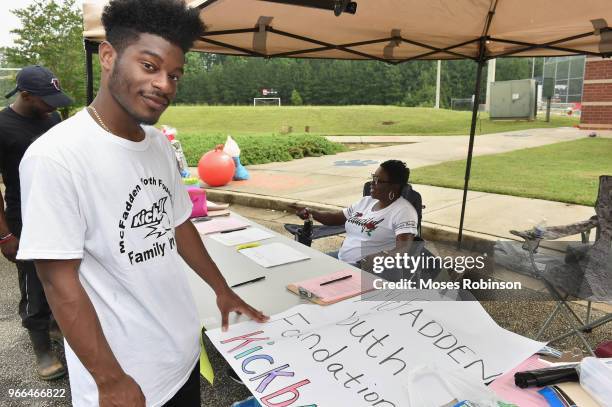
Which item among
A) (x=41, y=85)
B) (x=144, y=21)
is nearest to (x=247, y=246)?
(x=41, y=85)

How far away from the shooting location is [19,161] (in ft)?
9.66

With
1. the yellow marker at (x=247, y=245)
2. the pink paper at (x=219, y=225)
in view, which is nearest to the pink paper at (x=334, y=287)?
the yellow marker at (x=247, y=245)

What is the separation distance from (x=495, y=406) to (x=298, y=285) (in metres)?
1.18

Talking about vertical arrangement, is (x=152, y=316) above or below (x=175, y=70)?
below

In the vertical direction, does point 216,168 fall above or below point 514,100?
below

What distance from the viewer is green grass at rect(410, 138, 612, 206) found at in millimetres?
7930

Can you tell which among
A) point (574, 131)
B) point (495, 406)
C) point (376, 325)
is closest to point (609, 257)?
point (376, 325)

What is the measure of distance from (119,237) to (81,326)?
23 centimetres

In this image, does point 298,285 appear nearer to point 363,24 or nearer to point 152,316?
point 152,316

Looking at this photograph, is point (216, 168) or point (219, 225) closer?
point (219, 225)

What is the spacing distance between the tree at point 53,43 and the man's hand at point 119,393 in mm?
14717

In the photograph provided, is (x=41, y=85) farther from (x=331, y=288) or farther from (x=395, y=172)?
(x=395, y=172)

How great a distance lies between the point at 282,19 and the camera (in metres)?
→ 3.48

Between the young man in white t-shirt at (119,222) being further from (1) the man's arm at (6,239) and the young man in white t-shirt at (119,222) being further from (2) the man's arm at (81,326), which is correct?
(1) the man's arm at (6,239)
